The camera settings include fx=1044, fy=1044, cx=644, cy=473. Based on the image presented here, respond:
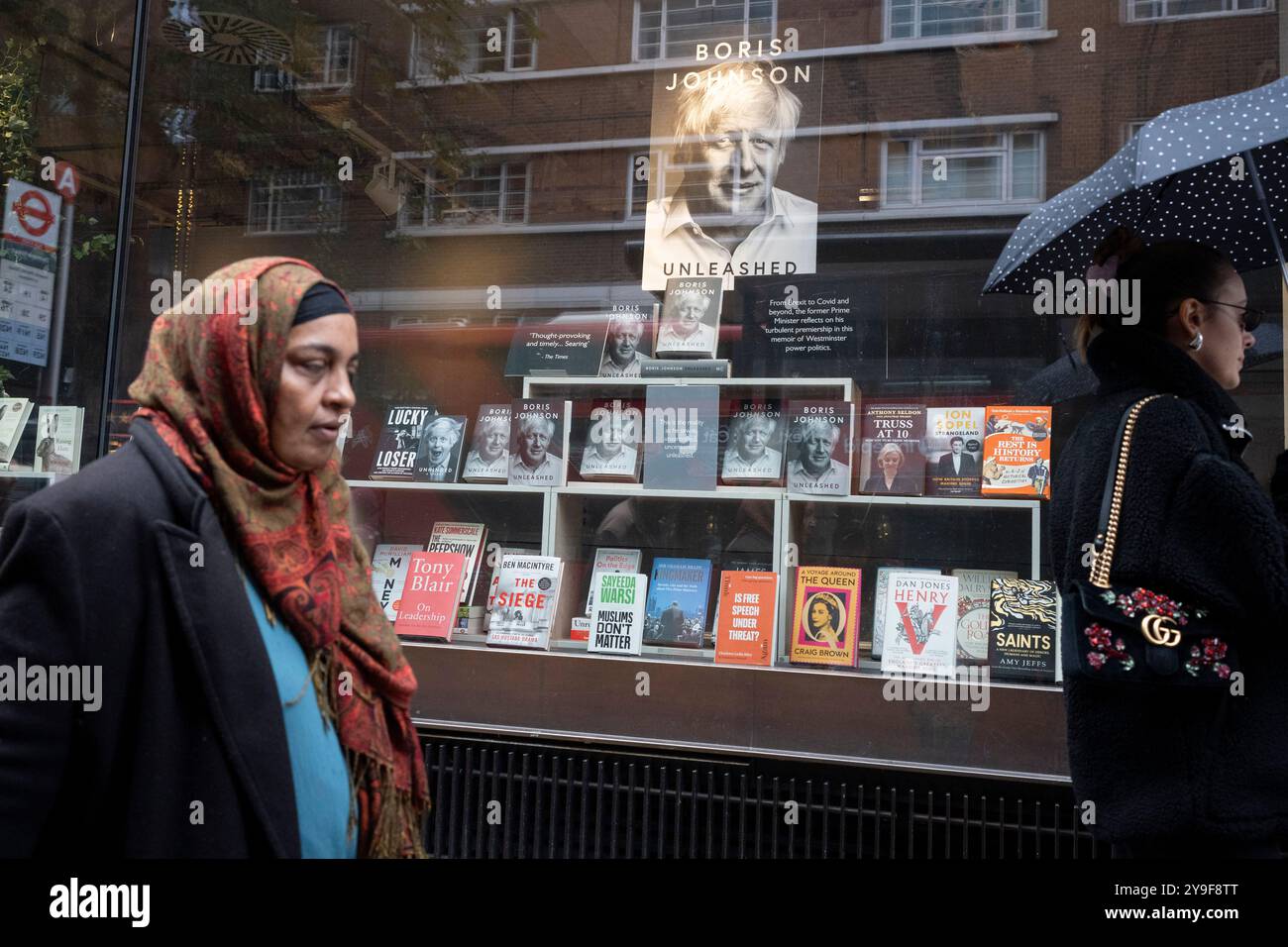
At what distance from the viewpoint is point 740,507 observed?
4.66m

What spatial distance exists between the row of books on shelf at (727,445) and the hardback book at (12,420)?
1599 millimetres

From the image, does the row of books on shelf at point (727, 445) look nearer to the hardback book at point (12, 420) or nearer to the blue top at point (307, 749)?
the hardback book at point (12, 420)

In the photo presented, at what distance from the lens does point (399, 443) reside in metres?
5.08

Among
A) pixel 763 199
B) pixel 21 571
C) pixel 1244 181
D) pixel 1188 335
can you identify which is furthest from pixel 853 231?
pixel 21 571

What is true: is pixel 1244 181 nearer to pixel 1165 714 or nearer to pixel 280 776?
pixel 1165 714

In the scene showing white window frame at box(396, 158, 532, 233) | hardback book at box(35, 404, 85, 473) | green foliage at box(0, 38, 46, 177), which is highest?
green foliage at box(0, 38, 46, 177)

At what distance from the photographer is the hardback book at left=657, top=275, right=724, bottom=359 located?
4793 millimetres

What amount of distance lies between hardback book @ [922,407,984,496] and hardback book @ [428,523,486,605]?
6.80 ft

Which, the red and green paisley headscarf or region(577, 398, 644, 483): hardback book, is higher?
region(577, 398, 644, 483): hardback book

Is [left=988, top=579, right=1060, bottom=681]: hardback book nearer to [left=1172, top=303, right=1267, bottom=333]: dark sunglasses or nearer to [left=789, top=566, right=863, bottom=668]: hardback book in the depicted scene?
[left=789, top=566, right=863, bottom=668]: hardback book

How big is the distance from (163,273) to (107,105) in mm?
815

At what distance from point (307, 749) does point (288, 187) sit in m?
4.08

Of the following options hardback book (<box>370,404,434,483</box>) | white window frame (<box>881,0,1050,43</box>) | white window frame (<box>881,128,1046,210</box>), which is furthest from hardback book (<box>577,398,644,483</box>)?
white window frame (<box>881,0,1050,43</box>)

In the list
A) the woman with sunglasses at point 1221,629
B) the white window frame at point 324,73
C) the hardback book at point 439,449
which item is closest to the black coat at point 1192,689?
the woman with sunglasses at point 1221,629
